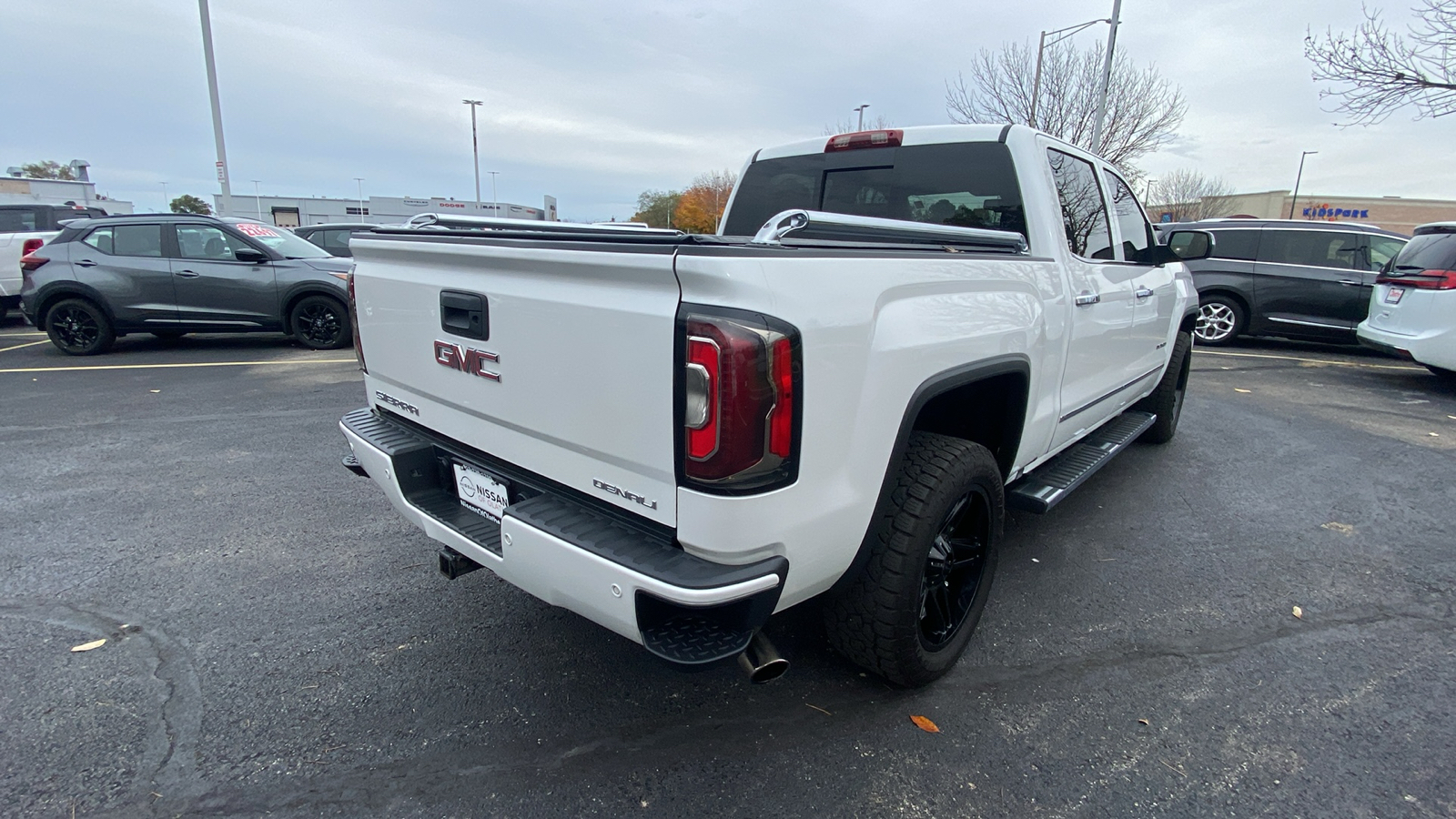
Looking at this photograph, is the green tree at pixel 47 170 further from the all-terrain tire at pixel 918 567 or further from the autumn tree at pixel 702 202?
the all-terrain tire at pixel 918 567

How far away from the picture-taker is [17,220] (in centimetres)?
1125

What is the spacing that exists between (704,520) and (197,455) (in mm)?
4671

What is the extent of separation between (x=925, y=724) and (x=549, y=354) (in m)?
1.65

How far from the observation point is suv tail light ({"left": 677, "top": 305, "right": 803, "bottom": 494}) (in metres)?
1.64

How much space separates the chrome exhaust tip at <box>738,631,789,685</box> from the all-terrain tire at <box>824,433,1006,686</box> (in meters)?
0.34

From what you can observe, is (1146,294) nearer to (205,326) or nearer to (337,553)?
(337,553)

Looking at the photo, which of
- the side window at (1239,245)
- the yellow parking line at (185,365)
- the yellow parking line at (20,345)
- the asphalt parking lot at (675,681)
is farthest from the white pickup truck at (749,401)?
the yellow parking line at (20,345)

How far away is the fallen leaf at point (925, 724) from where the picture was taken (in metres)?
2.30

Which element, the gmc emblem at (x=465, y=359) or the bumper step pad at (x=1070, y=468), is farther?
the bumper step pad at (x=1070, y=468)

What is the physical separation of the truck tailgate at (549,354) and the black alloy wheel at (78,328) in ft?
27.9

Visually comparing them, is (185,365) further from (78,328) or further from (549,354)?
(549,354)

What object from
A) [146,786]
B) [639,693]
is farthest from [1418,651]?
[146,786]

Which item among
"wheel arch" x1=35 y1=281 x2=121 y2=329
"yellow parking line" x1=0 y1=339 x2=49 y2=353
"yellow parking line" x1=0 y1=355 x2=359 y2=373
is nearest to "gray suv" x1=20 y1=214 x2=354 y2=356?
"wheel arch" x1=35 y1=281 x2=121 y2=329

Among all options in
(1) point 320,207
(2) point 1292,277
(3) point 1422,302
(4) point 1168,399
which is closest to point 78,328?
(4) point 1168,399
